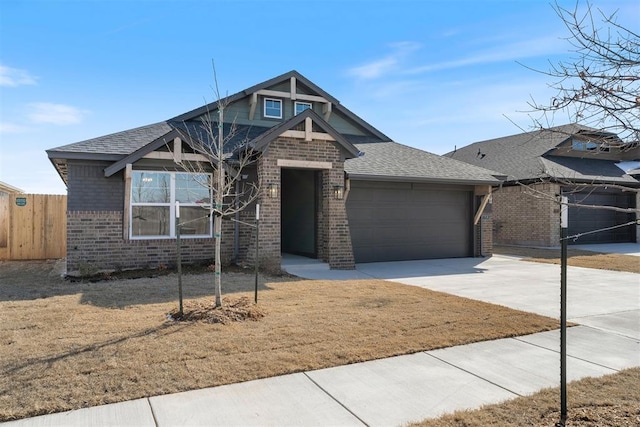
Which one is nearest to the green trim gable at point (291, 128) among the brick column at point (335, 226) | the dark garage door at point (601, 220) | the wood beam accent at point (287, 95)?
the brick column at point (335, 226)

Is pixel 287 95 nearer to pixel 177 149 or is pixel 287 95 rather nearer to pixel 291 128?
pixel 291 128

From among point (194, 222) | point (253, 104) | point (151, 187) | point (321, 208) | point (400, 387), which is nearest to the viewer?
point (400, 387)

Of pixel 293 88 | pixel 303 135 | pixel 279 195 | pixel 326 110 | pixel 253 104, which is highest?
pixel 293 88

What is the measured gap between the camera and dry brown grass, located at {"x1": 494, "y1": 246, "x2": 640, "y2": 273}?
42.7 feet

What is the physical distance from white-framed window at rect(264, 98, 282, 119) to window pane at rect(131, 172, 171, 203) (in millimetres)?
5397

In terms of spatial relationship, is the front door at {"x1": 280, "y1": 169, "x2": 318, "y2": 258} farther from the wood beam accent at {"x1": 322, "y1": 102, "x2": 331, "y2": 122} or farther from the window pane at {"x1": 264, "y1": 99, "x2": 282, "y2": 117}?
the wood beam accent at {"x1": 322, "y1": 102, "x2": 331, "y2": 122}

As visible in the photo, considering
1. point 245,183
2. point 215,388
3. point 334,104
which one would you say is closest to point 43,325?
point 215,388

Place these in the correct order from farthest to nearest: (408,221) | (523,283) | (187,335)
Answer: (408,221)
(523,283)
(187,335)

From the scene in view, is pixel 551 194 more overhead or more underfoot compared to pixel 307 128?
more underfoot

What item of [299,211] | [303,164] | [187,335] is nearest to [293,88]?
[299,211]

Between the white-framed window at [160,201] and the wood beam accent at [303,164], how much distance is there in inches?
76.8

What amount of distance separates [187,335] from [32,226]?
39.0ft

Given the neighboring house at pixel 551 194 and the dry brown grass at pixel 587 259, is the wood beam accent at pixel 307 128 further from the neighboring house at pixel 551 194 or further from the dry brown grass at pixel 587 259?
the neighboring house at pixel 551 194

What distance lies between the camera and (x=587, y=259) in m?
14.8
